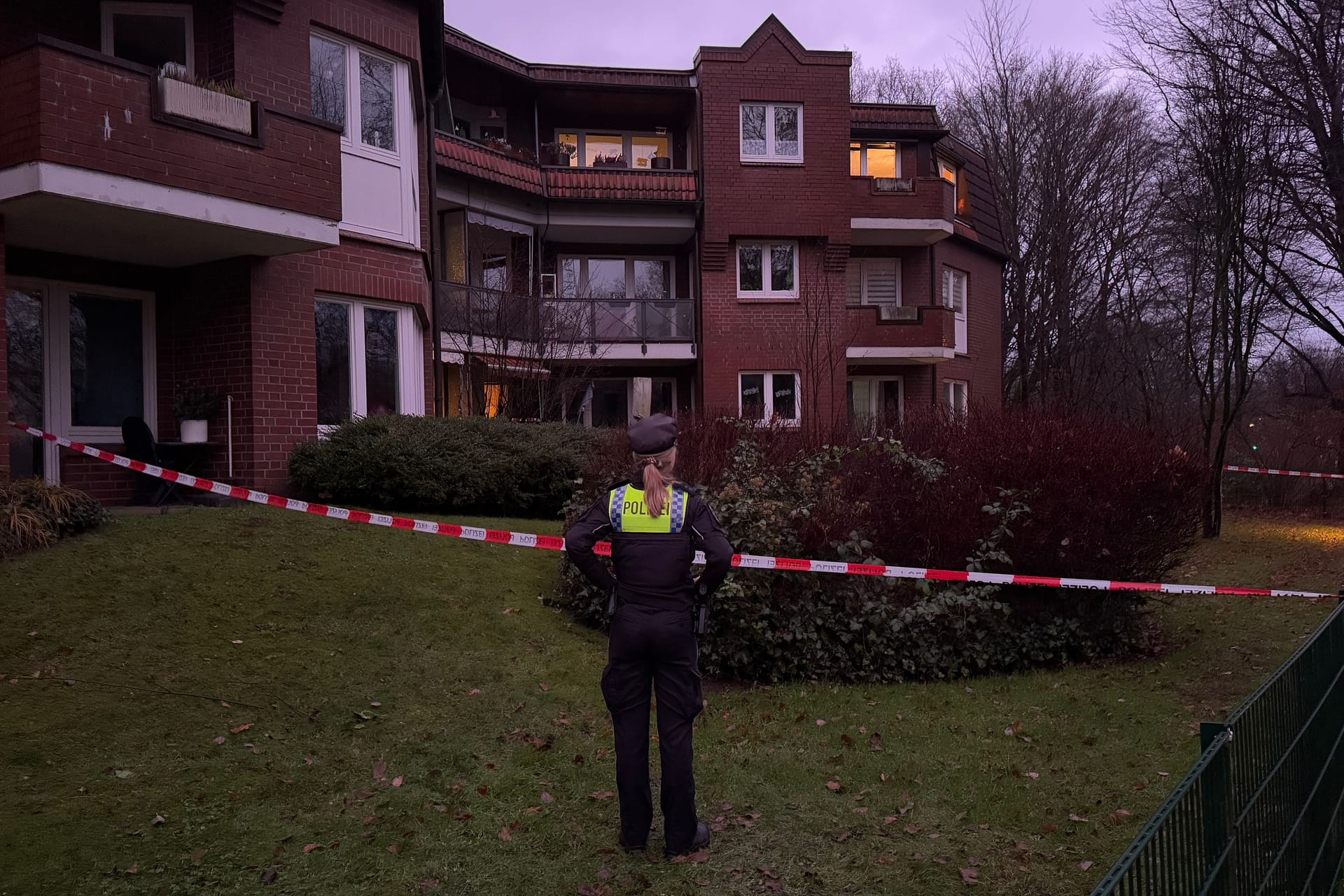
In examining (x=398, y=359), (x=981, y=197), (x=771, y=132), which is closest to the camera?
(x=398, y=359)

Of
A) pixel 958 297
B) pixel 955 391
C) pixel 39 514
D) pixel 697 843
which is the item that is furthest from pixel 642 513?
pixel 958 297

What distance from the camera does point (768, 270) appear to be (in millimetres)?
24469

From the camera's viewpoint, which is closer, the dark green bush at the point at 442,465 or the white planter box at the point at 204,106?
the white planter box at the point at 204,106

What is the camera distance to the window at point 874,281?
26.8m

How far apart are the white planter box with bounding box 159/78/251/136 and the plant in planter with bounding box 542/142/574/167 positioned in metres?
14.2

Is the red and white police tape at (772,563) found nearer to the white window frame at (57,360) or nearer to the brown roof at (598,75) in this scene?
the white window frame at (57,360)

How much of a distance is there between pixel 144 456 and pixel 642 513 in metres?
8.36

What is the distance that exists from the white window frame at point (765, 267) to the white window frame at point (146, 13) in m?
14.2

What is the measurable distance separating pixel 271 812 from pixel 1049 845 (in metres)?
3.70

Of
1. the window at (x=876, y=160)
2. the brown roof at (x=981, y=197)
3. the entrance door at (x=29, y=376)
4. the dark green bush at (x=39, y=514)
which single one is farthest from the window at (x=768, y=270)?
the dark green bush at (x=39, y=514)

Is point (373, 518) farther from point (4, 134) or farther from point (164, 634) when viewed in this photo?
point (4, 134)

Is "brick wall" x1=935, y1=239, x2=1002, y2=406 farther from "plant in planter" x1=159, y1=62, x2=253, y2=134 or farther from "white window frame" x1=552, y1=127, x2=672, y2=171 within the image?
"plant in planter" x1=159, y1=62, x2=253, y2=134

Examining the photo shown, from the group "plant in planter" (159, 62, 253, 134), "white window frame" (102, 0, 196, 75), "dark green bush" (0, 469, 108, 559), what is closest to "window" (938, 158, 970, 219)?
"white window frame" (102, 0, 196, 75)

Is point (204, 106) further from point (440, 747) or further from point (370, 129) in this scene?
point (440, 747)
